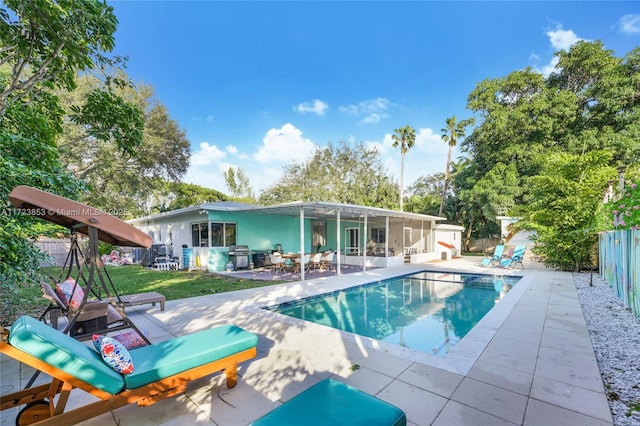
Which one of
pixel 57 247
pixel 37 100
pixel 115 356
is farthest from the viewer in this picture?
pixel 57 247

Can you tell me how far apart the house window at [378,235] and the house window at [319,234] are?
3.36 meters

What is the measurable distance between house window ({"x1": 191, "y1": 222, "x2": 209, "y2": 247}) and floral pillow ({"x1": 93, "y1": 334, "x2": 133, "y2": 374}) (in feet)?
36.5

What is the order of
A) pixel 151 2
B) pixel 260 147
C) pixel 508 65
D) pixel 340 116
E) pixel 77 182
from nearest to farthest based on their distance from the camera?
1. pixel 77 182
2. pixel 151 2
3. pixel 508 65
4. pixel 340 116
5. pixel 260 147

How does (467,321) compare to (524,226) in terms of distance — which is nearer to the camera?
(467,321)

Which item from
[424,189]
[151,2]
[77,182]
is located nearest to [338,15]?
[151,2]

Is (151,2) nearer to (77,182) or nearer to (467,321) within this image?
(77,182)

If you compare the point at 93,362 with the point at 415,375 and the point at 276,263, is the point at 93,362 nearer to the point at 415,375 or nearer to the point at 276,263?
the point at 415,375

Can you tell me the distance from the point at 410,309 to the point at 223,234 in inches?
356

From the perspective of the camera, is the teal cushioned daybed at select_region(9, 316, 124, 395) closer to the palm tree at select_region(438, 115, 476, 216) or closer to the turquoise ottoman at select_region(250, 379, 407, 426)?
the turquoise ottoman at select_region(250, 379, 407, 426)

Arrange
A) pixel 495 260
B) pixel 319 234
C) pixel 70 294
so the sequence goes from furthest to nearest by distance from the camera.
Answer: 1. pixel 319 234
2. pixel 495 260
3. pixel 70 294

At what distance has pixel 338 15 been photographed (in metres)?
11.0

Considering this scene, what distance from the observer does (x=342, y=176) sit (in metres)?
27.4

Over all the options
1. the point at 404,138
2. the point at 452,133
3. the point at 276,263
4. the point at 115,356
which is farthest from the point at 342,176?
the point at 115,356

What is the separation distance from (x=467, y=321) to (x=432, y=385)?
13.0ft
